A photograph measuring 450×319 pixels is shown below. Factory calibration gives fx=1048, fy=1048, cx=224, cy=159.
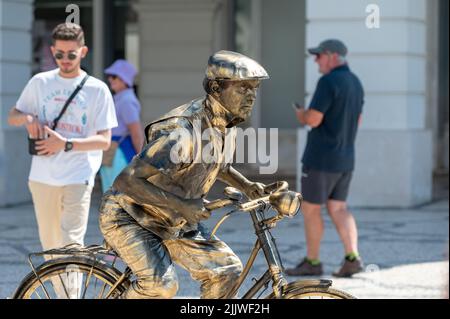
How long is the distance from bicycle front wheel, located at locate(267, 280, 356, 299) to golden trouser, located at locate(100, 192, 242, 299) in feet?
1.10

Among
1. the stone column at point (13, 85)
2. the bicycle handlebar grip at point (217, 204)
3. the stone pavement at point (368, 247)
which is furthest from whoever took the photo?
the stone column at point (13, 85)

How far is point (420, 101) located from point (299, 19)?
3885mm

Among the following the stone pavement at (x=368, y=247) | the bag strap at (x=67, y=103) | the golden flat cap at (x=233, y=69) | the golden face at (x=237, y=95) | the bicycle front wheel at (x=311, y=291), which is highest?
the golden flat cap at (x=233, y=69)

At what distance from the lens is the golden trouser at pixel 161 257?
4340 millimetres

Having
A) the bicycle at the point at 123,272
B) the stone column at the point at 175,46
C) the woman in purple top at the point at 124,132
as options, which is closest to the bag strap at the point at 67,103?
the bicycle at the point at 123,272

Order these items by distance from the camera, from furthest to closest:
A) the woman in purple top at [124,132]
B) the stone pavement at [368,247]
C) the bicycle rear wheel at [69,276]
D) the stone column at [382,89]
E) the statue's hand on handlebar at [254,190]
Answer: the stone column at [382,89] < the woman in purple top at [124,132] < the stone pavement at [368,247] < the bicycle rear wheel at [69,276] < the statue's hand on handlebar at [254,190]

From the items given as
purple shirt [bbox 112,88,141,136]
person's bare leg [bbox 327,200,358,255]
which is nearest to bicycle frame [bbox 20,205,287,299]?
person's bare leg [bbox 327,200,358,255]

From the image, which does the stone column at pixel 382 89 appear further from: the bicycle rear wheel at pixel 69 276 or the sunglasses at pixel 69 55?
→ the bicycle rear wheel at pixel 69 276

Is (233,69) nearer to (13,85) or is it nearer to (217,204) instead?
(217,204)

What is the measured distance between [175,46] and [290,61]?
1893 mm

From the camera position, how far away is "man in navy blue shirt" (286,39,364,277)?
24.9 ft

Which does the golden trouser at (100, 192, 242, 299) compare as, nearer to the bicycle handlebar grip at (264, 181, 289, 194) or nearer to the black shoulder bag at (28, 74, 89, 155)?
the bicycle handlebar grip at (264, 181, 289, 194)

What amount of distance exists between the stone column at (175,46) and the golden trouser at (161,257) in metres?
12.1

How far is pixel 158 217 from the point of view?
440 cm
